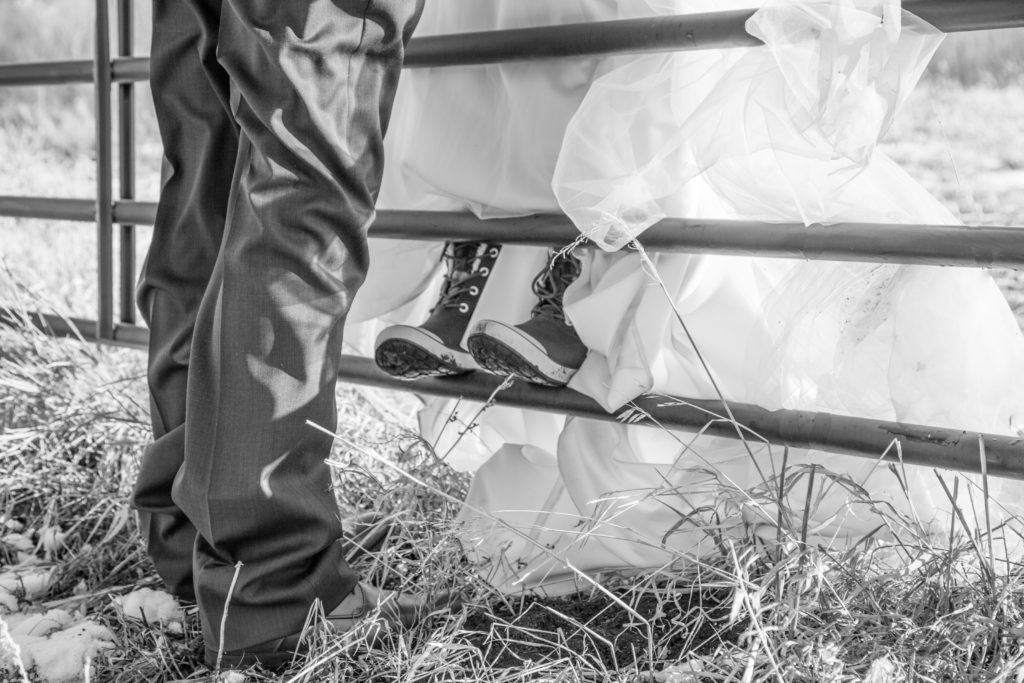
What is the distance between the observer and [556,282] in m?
1.35

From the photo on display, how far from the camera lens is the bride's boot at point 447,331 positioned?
132 cm

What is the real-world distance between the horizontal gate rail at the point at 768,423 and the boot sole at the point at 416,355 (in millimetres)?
44

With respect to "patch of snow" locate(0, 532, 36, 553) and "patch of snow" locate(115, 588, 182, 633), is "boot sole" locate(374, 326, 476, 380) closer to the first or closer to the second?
"patch of snow" locate(115, 588, 182, 633)

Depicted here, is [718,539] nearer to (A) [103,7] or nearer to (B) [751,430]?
(B) [751,430]

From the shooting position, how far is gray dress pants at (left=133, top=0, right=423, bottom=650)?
1.00 metres

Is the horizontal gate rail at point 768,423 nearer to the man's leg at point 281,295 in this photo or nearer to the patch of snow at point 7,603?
the man's leg at point 281,295

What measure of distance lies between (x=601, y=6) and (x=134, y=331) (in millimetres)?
1018

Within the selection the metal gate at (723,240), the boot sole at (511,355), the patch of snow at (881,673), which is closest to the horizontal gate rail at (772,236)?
the metal gate at (723,240)

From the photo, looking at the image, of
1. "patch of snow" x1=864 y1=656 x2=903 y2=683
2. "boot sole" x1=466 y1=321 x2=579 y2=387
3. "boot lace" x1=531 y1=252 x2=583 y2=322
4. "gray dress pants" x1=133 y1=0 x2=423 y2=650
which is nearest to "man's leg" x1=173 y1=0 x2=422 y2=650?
"gray dress pants" x1=133 y1=0 x2=423 y2=650

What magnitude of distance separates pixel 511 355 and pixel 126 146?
1.00m

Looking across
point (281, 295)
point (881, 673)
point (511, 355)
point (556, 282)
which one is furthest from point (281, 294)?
point (881, 673)

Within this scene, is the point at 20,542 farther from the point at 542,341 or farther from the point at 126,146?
the point at 542,341

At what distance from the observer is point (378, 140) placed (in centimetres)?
107

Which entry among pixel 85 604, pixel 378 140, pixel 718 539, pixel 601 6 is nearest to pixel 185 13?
pixel 378 140
